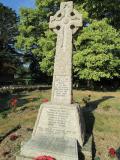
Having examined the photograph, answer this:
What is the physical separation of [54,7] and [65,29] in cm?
2031

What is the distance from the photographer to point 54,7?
2959 centimetres

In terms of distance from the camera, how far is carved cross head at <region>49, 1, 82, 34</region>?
402 inches

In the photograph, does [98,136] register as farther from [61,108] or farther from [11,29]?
[11,29]

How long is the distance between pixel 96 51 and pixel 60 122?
15.8 metres

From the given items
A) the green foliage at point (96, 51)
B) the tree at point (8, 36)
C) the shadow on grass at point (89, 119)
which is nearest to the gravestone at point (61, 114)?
the shadow on grass at point (89, 119)

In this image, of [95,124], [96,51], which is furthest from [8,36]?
[95,124]

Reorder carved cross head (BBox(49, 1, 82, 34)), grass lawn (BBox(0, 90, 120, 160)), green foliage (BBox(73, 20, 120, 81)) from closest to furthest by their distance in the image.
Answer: grass lawn (BBox(0, 90, 120, 160))
carved cross head (BBox(49, 1, 82, 34))
green foliage (BBox(73, 20, 120, 81))

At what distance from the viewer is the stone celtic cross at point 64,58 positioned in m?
9.85

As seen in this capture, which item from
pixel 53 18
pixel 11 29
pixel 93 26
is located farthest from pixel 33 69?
pixel 53 18

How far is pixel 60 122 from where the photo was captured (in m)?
9.42

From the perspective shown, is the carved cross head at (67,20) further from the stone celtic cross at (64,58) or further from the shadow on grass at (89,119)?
the shadow on grass at (89,119)

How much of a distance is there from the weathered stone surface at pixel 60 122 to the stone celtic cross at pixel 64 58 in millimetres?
452

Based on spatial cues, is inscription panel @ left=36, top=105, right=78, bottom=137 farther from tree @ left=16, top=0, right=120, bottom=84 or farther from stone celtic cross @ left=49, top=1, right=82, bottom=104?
tree @ left=16, top=0, right=120, bottom=84

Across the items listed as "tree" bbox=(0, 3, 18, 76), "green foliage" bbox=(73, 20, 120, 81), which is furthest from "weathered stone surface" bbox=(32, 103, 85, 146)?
"tree" bbox=(0, 3, 18, 76)
